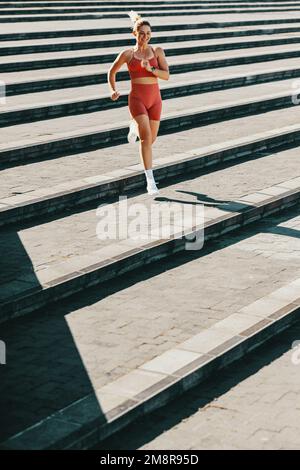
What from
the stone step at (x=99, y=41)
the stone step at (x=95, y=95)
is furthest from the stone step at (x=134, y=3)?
the stone step at (x=95, y=95)

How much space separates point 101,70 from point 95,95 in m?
2.44

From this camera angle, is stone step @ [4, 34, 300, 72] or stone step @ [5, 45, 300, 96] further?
stone step @ [4, 34, 300, 72]

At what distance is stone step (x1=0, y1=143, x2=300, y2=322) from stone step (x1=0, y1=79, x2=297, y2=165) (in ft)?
6.73

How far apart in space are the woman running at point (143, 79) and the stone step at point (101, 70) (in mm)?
6431

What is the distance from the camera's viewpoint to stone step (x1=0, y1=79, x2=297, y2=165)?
14.5m

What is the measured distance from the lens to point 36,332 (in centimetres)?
854

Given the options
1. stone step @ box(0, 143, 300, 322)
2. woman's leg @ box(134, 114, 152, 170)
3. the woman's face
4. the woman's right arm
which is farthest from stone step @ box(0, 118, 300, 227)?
the woman's face

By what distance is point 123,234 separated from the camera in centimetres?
1094

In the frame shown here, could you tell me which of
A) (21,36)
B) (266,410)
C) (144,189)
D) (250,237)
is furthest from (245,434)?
(21,36)

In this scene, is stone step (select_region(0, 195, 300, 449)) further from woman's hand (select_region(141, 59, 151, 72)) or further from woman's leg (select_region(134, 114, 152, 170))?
woman's hand (select_region(141, 59, 151, 72))

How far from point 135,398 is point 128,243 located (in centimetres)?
364

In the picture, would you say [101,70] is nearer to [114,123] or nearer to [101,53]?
[101,53]

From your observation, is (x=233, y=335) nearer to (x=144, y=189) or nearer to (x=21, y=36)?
(x=144, y=189)

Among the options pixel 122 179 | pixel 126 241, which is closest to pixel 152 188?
pixel 122 179
